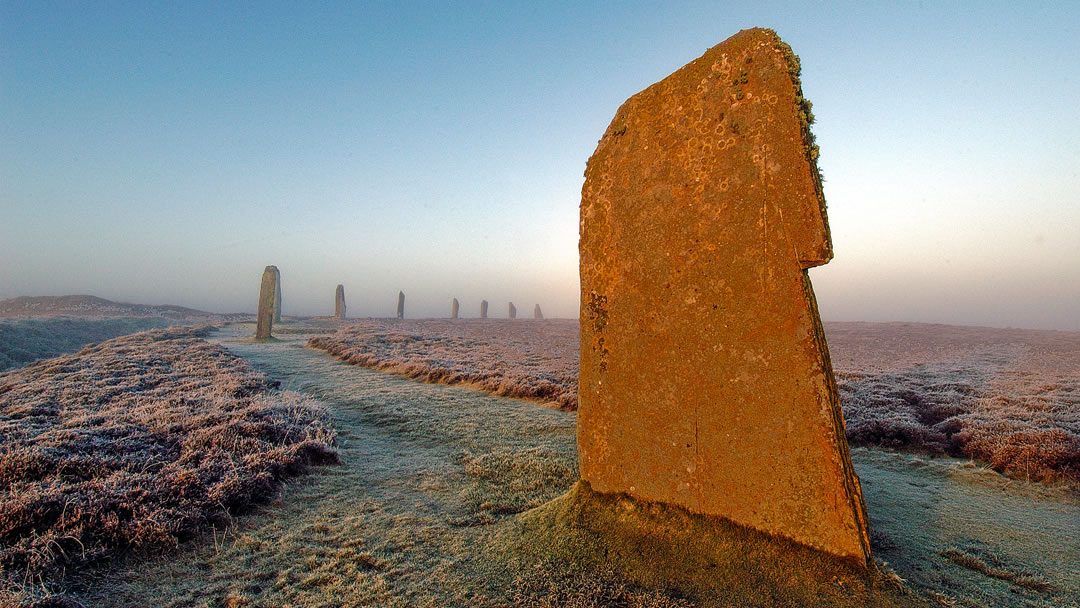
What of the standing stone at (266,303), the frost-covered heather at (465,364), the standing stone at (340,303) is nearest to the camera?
the frost-covered heather at (465,364)

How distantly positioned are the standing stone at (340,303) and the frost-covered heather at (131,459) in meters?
33.9

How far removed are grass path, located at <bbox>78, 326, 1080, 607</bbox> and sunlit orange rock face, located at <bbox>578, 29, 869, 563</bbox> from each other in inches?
39.1

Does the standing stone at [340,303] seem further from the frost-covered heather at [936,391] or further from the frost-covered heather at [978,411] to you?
the frost-covered heather at [978,411]

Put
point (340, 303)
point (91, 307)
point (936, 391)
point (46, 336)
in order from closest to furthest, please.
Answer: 1. point (936, 391)
2. point (46, 336)
3. point (340, 303)
4. point (91, 307)

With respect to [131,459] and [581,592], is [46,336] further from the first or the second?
[581,592]

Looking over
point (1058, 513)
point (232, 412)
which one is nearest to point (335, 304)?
point (232, 412)

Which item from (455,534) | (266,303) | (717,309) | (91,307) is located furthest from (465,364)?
(91,307)

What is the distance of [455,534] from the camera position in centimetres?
368

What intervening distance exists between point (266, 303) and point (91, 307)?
152 feet

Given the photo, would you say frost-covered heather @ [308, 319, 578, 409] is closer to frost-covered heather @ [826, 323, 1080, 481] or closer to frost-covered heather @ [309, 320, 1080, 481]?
frost-covered heather @ [309, 320, 1080, 481]

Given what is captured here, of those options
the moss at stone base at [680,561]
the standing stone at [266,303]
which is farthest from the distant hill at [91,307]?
the moss at stone base at [680,561]

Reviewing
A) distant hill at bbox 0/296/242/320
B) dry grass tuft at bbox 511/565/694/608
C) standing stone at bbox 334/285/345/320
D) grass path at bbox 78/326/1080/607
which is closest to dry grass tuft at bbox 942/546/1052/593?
grass path at bbox 78/326/1080/607

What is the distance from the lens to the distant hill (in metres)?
46.8

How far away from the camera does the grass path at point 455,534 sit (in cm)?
290
